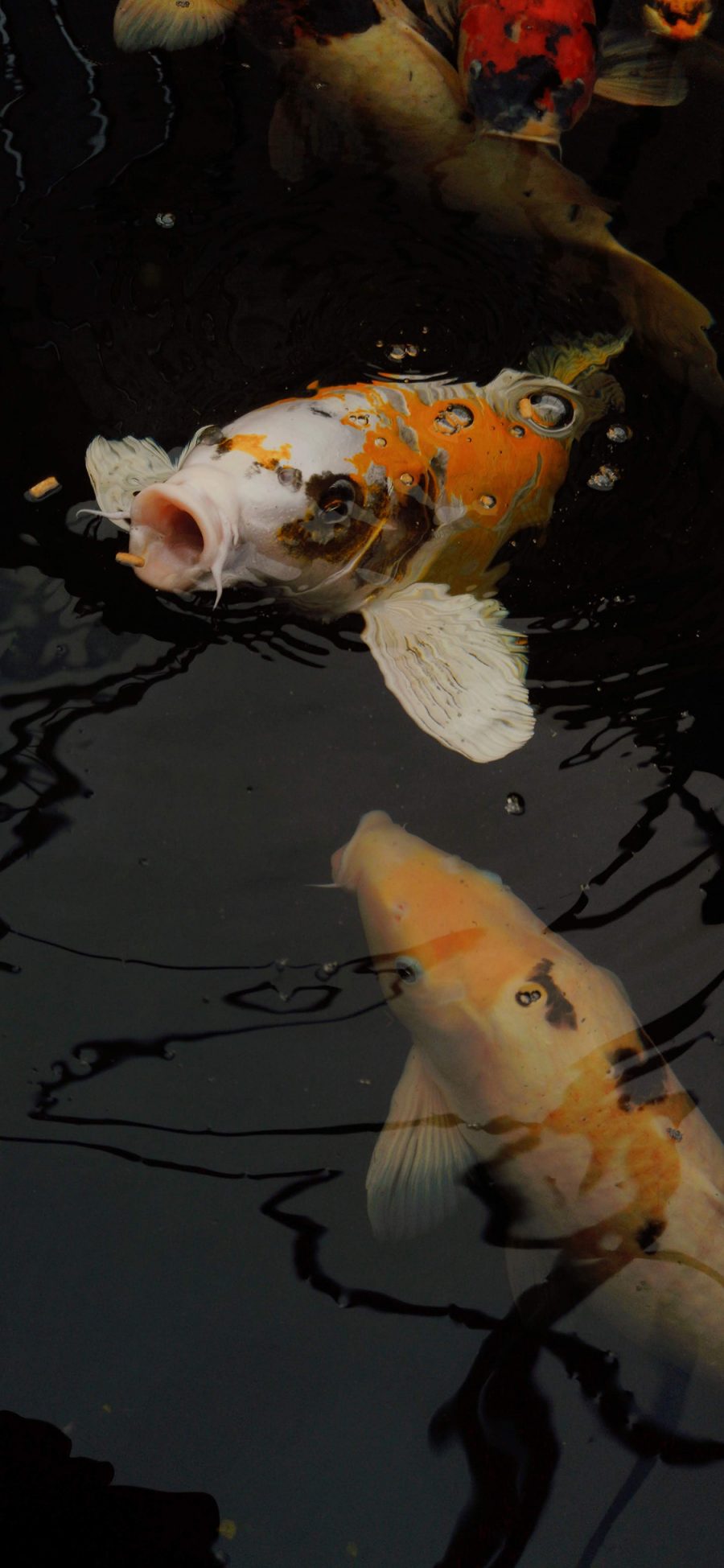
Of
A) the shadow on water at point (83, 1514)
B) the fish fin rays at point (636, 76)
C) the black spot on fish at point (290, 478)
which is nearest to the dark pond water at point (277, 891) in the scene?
the shadow on water at point (83, 1514)

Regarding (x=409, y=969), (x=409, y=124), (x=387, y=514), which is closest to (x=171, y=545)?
(x=387, y=514)

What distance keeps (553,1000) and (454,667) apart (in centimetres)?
80

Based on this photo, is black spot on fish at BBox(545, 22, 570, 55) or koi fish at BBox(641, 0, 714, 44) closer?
black spot on fish at BBox(545, 22, 570, 55)

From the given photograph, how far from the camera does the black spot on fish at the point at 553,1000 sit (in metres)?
2.51

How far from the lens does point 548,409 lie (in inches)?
125

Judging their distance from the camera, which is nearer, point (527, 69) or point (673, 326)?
point (673, 326)

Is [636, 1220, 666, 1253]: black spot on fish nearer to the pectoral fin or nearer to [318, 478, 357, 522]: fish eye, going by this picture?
[318, 478, 357, 522]: fish eye

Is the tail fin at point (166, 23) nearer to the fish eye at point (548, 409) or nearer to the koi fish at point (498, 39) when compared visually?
the koi fish at point (498, 39)

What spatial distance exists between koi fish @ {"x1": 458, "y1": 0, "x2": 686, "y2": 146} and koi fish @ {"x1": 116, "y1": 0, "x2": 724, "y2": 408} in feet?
0.23

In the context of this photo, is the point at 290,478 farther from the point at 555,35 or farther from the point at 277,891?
the point at 555,35

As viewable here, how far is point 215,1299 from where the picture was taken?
7.43ft

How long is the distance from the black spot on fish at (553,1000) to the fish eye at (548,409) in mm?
1464

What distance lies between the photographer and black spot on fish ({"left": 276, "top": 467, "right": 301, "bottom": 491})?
2.66 meters

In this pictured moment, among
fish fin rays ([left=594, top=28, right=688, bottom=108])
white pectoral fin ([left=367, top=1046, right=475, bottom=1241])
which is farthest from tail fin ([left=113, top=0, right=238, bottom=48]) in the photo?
white pectoral fin ([left=367, top=1046, right=475, bottom=1241])
